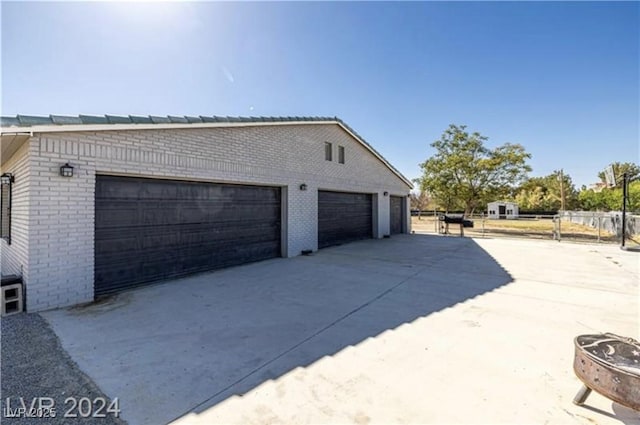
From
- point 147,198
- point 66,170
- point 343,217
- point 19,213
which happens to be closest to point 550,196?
point 343,217

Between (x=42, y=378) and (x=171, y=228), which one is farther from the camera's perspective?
(x=171, y=228)

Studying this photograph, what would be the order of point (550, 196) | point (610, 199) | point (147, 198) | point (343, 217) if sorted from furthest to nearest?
1. point (550, 196)
2. point (610, 199)
3. point (343, 217)
4. point (147, 198)

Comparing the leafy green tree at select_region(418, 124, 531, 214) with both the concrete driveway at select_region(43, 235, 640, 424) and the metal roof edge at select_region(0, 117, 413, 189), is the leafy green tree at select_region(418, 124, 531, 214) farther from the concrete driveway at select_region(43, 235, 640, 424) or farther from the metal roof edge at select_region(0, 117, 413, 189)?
the concrete driveway at select_region(43, 235, 640, 424)

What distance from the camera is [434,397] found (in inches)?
89.4

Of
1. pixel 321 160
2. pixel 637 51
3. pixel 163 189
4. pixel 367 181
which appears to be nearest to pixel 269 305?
pixel 163 189

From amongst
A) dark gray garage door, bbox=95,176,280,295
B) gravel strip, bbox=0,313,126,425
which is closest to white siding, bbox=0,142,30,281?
dark gray garage door, bbox=95,176,280,295

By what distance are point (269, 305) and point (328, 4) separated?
7580 millimetres

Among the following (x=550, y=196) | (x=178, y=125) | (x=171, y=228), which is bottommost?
(x=171, y=228)

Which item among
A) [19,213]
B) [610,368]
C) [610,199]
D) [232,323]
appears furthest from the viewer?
[610,199]

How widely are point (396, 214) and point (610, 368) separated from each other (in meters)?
14.7

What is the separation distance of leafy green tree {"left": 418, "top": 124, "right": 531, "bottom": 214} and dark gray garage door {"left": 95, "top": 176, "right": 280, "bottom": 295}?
16.4 m

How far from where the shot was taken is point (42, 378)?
2531mm

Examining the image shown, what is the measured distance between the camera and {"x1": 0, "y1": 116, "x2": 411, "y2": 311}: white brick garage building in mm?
4375

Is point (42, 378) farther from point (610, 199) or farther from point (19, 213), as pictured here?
point (610, 199)
